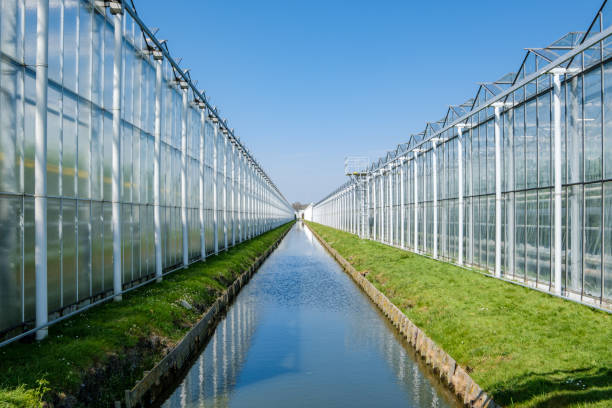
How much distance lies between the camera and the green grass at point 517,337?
8.77 m

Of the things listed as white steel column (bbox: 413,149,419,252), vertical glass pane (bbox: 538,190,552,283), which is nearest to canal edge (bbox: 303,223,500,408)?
vertical glass pane (bbox: 538,190,552,283)

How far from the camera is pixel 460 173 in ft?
85.1

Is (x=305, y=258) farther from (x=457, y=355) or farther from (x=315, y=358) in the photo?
(x=457, y=355)

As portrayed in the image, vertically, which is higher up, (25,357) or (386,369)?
(25,357)

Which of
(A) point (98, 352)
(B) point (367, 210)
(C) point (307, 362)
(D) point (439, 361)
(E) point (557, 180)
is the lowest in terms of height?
(C) point (307, 362)

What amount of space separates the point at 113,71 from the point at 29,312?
8588mm

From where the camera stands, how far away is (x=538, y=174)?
18422 mm

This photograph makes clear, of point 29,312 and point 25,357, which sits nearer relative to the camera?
point 25,357

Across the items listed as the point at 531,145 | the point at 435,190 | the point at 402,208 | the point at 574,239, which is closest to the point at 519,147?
the point at 531,145

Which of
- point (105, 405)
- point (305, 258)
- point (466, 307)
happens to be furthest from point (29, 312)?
point (305, 258)

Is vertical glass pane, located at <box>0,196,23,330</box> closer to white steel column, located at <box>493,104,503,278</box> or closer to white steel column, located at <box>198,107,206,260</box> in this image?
white steel column, located at <box>493,104,503,278</box>

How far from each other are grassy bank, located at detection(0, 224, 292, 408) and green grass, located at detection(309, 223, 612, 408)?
7.25m

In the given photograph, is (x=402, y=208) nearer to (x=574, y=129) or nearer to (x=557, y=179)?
(x=557, y=179)

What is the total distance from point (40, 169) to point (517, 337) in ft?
37.8
